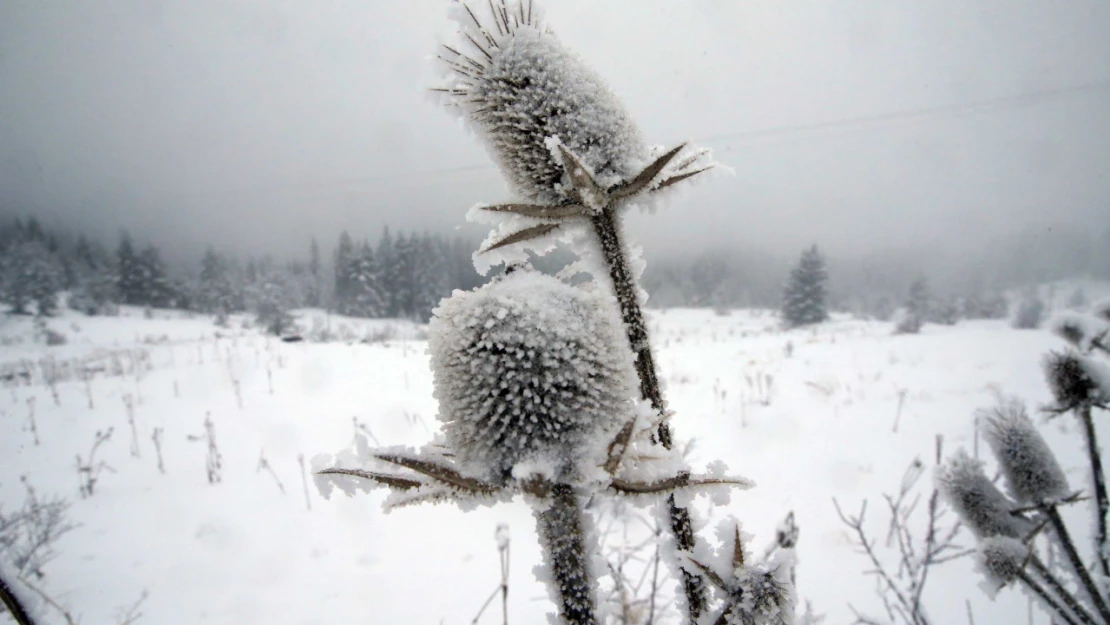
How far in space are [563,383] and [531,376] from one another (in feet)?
0.18

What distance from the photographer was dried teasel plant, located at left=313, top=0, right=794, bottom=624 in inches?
29.1

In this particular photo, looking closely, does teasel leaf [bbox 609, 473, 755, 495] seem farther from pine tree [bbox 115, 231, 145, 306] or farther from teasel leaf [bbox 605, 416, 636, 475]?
pine tree [bbox 115, 231, 145, 306]

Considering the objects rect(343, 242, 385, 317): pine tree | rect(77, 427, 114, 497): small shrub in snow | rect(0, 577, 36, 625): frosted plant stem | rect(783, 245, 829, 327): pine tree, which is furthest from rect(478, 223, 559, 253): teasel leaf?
rect(783, 245, 829, 327): pine tree

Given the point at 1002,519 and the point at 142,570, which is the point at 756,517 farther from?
the point at 142,570

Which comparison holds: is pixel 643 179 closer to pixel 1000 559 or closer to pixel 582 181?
pixel 582 181

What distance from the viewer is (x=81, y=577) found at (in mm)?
3035

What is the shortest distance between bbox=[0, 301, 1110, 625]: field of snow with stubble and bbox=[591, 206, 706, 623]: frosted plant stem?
8cm

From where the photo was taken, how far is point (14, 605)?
2.18 feet

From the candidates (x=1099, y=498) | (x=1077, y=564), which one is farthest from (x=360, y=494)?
(x=1099, y=498)

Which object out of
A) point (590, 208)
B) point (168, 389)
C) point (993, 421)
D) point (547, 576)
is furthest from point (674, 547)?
point (168, 389)

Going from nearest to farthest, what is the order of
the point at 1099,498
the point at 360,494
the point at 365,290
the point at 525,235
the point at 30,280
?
the point at 525,235 < the point at 1099,498 < the point at 360,494 < the point at 30,280 < the point at 365,290

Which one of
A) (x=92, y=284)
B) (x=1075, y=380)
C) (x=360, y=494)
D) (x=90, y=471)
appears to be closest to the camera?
(x=1075, y=380)

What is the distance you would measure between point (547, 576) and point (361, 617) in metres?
2.66

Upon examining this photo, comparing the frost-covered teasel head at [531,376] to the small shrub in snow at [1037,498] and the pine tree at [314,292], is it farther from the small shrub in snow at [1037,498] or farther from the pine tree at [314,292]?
the pine tree at [314,292]
